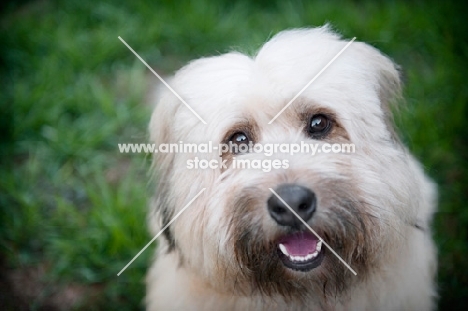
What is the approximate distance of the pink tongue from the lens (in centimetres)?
193

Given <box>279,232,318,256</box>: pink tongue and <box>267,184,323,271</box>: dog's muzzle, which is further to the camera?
<box>279,232,318,256</box>: pink tongue

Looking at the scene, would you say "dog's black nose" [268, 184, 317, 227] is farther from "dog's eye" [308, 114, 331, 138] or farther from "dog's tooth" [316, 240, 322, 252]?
"dog's eye" [308, 114, 331, 138]

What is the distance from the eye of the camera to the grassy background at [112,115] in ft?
10.6

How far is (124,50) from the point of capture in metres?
4.53

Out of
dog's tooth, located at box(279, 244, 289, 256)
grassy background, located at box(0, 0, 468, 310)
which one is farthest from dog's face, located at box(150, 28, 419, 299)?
grassy background, located at box(0, 0, 468, 310)

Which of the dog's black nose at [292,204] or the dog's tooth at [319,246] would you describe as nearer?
the dog's black nose at [292,204]

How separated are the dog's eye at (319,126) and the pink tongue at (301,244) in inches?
15.6

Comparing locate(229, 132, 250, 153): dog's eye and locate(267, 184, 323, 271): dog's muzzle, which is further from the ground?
locate(229, 132, 250, 153): dog's eye

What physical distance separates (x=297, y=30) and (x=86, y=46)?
2.80 m

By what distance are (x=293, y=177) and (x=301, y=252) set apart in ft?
1.02

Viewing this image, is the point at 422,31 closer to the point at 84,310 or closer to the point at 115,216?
the point at 115,216

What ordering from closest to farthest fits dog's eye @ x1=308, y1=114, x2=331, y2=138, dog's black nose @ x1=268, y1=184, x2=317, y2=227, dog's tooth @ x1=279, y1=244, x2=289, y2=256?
dog's black nose @ x1=268, y1=184, x2=317, y2=227 < dog's tooth @ x1=279, y1=244, x2=289, y2=256 < dog's eye @ x1=308, y1=114, x2=331, y2=138

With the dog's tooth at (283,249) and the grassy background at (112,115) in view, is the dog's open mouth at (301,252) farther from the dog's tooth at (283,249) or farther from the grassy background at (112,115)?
the grassy background at (112,115)

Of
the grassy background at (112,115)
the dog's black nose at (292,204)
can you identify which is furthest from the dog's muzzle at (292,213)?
the grassy background at (112,115)
